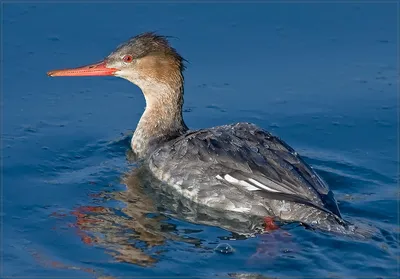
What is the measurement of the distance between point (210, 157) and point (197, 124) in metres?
1.94


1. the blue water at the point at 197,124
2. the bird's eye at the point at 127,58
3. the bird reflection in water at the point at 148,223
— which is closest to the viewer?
the blue water at the point at 197,124

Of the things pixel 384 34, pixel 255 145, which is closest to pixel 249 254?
pixel 255 145

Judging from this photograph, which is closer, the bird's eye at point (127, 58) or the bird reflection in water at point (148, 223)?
the bird reflection in water at point (148, 223)

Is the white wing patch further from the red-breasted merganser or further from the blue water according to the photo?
the blue water

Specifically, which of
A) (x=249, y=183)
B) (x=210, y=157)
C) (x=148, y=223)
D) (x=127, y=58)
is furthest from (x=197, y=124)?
(x=148, y=223)

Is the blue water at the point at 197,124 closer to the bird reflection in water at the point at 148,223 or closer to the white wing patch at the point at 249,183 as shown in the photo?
the bird reflection in water at the point at 148,223

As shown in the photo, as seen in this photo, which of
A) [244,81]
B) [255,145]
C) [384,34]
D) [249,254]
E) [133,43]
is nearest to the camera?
[249,254]

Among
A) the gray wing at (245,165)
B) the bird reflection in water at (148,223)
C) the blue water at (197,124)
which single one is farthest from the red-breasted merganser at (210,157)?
the blue water at (197,124)

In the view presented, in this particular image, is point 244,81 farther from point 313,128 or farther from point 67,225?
point 67,225

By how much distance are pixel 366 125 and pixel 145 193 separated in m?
3.20

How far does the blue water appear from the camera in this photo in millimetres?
9383

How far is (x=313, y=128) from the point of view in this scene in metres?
12.3

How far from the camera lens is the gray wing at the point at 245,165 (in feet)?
33.2

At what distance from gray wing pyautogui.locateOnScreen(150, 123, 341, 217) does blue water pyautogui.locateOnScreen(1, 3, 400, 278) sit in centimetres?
40
